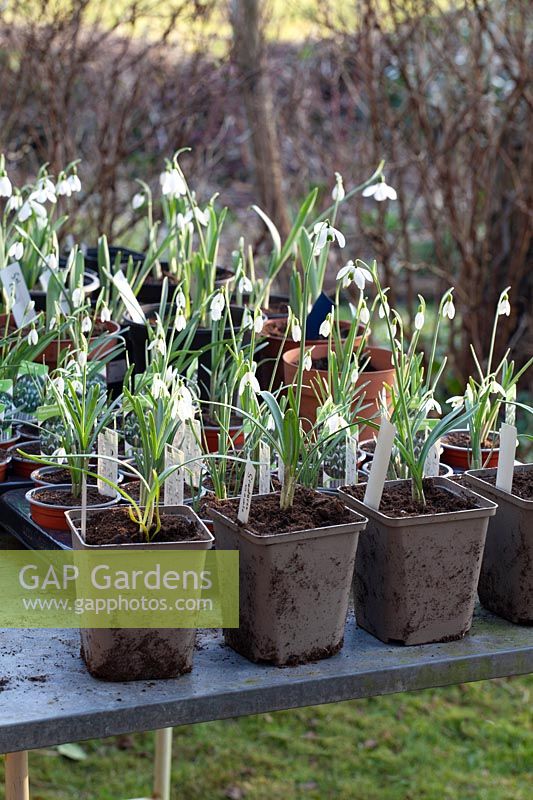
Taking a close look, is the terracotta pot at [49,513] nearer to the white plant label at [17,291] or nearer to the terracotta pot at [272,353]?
the white plant label at [17,291]

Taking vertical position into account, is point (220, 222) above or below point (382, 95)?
below

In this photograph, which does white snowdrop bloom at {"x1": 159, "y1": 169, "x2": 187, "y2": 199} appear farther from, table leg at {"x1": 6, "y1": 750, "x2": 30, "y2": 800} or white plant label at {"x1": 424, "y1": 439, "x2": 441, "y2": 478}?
table leg at {"x1": 6, "y1": 750, "x2": 30, "y2": 800}

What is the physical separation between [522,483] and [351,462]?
0.31 meters

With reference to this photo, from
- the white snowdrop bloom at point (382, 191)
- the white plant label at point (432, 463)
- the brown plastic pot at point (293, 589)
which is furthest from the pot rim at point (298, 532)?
the white snowdrop bloom at point (382, 191)

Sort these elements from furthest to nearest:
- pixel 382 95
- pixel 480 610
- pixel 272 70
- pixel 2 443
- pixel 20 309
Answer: pixel 272 70
pixel 382 95
pixel 20 309
pixel 2 443
pixel 480 610

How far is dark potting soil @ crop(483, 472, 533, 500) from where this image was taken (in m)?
1.61

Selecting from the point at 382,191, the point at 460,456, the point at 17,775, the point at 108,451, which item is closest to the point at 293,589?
the point at 108,451

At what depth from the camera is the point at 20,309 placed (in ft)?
7.71

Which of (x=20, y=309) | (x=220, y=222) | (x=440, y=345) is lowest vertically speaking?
(x=440, y=345)

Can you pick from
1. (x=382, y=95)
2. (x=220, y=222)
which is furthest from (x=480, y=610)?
(x=382, y=95)

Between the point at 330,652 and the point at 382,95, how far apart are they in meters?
3.62

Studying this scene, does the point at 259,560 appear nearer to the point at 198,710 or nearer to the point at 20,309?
the point at 198,710

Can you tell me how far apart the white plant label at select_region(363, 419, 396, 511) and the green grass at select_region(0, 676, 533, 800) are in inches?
62.5

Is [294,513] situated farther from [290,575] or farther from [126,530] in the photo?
[126,530]
